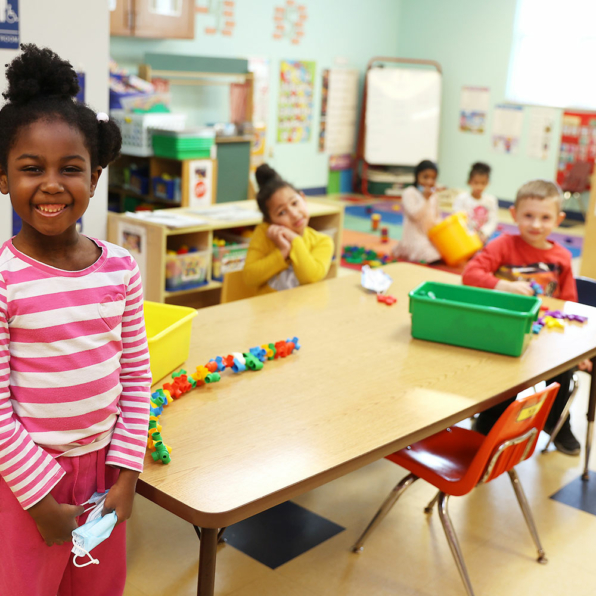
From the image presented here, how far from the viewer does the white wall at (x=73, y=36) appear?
3.00 m

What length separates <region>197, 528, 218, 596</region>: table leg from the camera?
1.23 metres

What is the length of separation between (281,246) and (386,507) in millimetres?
1144

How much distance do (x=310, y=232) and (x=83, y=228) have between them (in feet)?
3.71

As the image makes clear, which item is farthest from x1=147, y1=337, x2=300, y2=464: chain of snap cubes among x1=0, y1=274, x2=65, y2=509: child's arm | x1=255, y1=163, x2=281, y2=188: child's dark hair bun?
x1=255, y1=163, x2=281, y2=188: child's dark hair bun

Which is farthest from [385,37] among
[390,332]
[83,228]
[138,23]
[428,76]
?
[390,332]

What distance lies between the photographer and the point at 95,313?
1141 mm

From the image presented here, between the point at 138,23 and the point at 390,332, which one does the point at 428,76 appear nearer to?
the point at 138,23

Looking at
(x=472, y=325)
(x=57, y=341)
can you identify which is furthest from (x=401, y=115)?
(x=57, y=341)

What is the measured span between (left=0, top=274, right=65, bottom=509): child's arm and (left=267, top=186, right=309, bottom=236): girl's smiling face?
6.01 feet

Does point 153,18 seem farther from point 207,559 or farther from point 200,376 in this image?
point 207,559

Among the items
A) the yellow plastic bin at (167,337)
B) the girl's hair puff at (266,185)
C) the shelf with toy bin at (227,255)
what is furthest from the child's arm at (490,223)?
the yellow plastic bin at (167,337)

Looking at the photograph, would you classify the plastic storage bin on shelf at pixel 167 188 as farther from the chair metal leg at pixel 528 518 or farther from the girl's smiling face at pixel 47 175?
the girl's smiling face at pixel 47 175

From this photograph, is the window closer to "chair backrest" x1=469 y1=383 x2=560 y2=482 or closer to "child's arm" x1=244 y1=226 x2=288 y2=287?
"child's arm" x1=244 y1=226 x2=288 y2=287

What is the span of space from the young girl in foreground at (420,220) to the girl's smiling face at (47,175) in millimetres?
4432
